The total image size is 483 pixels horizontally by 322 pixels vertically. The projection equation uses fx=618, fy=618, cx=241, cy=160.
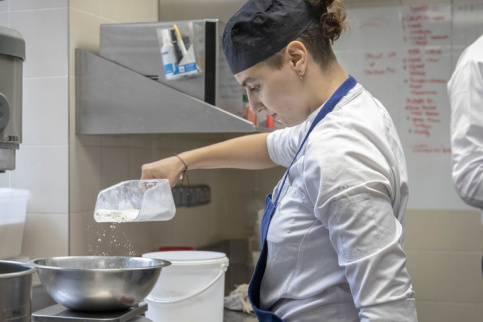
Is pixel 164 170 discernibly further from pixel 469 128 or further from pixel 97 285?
pixel 469 128

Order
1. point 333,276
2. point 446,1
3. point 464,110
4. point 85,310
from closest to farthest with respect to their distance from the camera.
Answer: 1. point 333,276
2. point 85,310
3. point 464,110
4. point 446,1

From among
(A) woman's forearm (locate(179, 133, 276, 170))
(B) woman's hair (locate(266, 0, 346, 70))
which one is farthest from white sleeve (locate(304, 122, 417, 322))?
(A) woman's forearm (locate(179, 133, 276, 170))

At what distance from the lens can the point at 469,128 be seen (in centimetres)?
206

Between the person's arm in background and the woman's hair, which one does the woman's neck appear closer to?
the woman's hair

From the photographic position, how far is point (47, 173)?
215 centimetres

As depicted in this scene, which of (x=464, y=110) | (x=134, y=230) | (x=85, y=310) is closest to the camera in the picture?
(x=85, y=310)

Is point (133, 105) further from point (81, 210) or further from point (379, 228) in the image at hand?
point (379, 228)

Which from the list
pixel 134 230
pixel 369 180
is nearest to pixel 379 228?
pixel 369 180

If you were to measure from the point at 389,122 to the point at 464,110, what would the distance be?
2.75 feet

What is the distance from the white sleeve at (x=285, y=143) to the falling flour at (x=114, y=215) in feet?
1.52

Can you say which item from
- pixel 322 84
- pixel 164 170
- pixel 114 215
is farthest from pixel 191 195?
pixel 322 84

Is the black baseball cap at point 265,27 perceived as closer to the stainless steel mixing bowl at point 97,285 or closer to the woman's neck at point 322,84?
the woman's neck at point 322,84

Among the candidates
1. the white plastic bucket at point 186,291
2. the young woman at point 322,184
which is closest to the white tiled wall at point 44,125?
the white plastic bucket at point 186,291

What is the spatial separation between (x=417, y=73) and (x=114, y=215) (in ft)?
7.04
